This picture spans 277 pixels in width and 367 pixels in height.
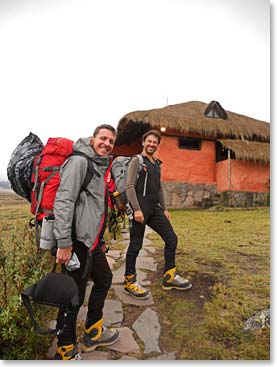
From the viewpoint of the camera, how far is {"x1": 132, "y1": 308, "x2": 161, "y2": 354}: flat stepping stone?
1632 mm

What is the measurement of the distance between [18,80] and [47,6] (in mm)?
771

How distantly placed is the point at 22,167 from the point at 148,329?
4.68 ft

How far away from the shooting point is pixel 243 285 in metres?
2.39

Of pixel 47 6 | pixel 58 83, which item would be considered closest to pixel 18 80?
pixel 58 83

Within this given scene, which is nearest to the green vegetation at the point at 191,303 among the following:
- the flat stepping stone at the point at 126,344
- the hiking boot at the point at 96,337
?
the flat stepping stone at the point at 126,344

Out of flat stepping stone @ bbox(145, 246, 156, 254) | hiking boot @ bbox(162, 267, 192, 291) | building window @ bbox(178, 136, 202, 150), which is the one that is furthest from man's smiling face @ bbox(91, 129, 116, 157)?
building window @ bbox(178, 136, 202, 150)

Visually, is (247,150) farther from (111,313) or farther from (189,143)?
(111,313)

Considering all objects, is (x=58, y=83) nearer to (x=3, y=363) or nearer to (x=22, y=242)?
(x=22, y=242)

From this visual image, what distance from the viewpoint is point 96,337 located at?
1.65 m

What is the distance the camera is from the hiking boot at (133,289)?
7.34 feet

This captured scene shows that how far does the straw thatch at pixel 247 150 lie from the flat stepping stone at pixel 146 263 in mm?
6695

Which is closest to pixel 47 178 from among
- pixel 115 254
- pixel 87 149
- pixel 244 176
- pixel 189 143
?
A: pixel 87 149

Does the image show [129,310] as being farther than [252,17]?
No

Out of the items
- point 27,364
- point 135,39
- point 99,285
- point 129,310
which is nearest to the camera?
point 27,364
